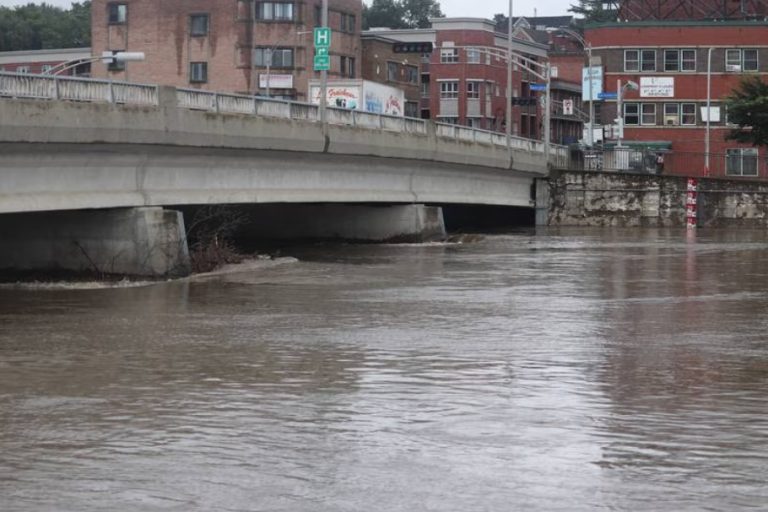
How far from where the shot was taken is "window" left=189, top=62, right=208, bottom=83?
100 meters

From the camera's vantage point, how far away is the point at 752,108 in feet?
224

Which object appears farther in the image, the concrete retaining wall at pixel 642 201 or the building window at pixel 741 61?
the building window at pixel 741 61

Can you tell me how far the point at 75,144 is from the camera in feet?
94.3

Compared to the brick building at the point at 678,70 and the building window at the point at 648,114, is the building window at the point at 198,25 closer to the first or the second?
the brick building at the point at 678,70

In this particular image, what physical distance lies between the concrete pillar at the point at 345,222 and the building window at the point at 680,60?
41.3m

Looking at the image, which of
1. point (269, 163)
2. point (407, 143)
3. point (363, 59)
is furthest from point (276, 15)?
point (269, 163)

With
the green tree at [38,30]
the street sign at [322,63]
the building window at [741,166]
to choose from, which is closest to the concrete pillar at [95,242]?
the street sign at [322,63]

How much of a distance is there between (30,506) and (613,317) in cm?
1460

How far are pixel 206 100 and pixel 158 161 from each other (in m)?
2.67

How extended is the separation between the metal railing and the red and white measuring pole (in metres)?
12.3

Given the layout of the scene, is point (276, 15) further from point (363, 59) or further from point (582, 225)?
point (582, 225)

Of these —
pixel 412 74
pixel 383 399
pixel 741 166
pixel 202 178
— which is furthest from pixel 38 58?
pixel 383 399

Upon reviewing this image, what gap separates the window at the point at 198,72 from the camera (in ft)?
328

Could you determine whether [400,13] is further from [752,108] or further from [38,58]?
[752,108]
